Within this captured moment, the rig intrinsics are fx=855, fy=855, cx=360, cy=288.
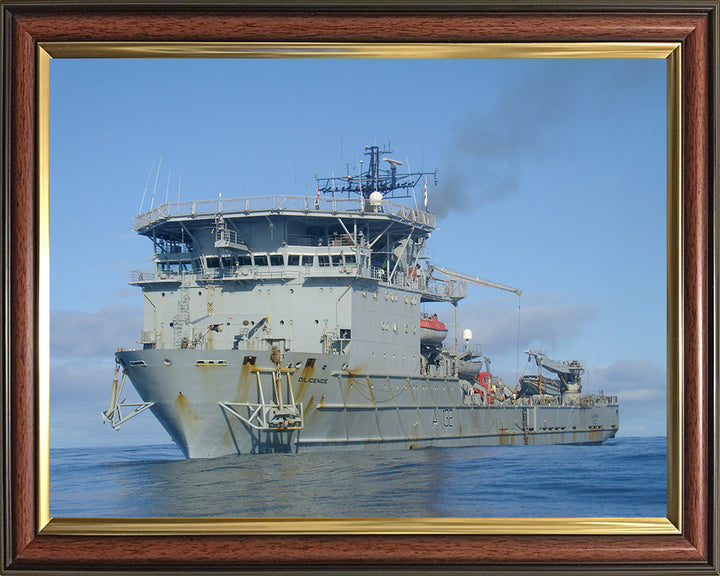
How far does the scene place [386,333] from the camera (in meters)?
28.4

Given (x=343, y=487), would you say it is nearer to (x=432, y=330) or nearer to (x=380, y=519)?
(x=380, y=519)

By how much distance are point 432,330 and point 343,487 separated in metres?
15.6

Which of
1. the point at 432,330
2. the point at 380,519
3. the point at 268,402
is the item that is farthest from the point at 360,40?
the point at 432,330

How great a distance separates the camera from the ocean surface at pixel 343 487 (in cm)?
838

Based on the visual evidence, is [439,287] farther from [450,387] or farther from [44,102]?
[44,102]

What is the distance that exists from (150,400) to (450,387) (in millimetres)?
13293

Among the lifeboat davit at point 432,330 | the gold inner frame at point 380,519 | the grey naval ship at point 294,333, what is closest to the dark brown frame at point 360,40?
the gold inner frame at point 380,519

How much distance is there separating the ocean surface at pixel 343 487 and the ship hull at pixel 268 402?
1.89ft

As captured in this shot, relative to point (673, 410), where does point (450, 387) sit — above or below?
below

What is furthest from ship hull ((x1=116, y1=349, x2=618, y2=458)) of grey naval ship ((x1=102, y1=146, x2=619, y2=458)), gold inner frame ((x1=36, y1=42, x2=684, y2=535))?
gold inner frame ((x1=36, y1=42, x2=684, y2=535))

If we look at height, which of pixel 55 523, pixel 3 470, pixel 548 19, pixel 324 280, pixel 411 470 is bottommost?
pixel 411 470

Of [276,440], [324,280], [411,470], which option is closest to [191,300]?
[324,280]

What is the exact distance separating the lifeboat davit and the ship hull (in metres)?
3.33

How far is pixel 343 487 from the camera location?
17.5 m
